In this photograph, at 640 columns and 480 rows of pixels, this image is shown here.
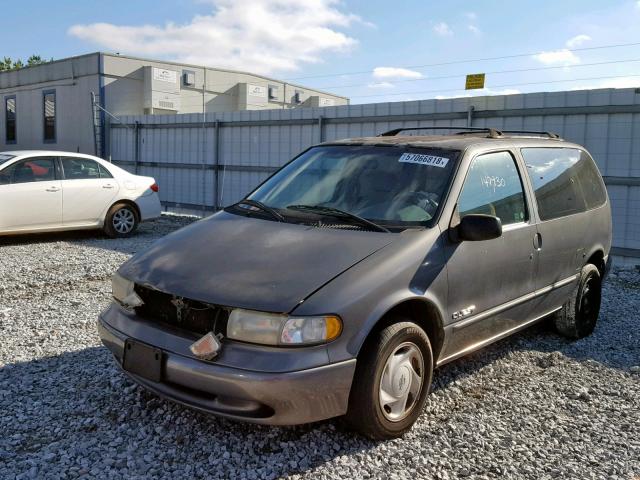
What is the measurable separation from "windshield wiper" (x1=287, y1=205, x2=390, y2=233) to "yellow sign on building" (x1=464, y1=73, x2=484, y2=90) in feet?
30.6

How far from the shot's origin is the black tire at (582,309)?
5133 millimetres

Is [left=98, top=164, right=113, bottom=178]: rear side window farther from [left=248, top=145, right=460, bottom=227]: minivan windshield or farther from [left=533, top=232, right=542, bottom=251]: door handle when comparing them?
[left=533, top=232, right=542, bottom=251]: door handle

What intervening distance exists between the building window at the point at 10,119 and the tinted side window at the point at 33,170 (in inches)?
607

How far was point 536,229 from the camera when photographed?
4.33 metres

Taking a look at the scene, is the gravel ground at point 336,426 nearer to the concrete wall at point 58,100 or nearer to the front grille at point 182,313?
the front grille at point 182,313

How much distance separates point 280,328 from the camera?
9.25 feet

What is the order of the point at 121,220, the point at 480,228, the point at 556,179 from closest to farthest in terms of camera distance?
the point at 480,228
the point at 556,179
the point at 121,220

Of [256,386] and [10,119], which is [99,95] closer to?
[10,119]

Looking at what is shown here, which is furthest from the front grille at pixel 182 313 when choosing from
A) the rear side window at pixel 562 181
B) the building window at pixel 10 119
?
the building window at pixel 10 119

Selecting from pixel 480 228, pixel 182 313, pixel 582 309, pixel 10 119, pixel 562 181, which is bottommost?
pixel 582 309

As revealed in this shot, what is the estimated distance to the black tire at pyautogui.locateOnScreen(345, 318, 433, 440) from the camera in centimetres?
301

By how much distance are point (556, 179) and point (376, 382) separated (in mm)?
2670

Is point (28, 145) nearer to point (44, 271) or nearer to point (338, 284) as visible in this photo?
point (44, 271)

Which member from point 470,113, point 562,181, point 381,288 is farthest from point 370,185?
point 470,113
